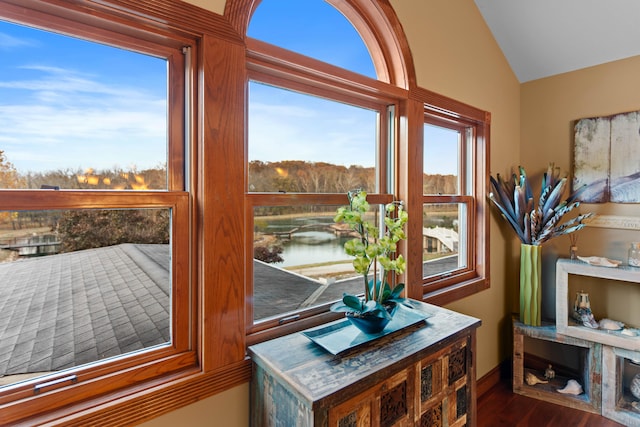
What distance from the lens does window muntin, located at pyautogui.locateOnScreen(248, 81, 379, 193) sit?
1.52m

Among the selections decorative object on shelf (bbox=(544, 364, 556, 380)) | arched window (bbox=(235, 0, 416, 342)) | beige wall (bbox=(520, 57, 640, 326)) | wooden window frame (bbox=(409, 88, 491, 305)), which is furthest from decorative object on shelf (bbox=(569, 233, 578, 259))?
arched window (bbox=(235, 0, 416, 342))

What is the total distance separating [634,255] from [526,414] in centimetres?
142

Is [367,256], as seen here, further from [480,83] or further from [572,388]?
[572,388]

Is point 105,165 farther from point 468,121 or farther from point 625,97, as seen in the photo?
point 625,97

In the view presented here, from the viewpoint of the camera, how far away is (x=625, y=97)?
2.49 meters

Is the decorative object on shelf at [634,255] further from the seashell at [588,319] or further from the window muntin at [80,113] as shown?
the window muntin at [80,113]

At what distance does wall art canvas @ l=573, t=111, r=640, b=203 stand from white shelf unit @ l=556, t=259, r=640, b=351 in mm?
587

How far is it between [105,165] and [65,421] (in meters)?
0.82

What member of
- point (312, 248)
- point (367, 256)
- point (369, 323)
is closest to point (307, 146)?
point (312, 248)

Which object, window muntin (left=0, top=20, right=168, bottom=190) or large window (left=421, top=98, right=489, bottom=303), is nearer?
window muntin (left=0, top=20, right=168, bottom=190)

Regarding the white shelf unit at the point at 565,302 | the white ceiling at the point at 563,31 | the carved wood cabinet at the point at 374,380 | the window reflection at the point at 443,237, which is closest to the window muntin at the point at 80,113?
the carved wood cabinet at the point at 374,380

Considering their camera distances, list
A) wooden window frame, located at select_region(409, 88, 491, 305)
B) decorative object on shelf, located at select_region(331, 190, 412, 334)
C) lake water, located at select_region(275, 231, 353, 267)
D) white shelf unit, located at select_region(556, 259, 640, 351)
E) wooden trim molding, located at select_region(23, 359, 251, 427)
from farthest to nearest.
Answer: white shelf unit, located at select_region(556, 259, 640, 351) → wooden window frame, located at select_region(409, 88, 491, 305) → lake water, located at select_region(275, 231, 353, 267) → decorative object on shelf, located at select_region(331, 190, 412, 334) → wooden trim molding, located at select_region(23, 359, 251, 427)

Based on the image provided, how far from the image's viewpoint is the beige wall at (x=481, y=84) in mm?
2123

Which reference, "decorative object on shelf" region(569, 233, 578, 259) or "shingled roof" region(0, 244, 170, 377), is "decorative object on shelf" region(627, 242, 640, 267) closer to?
"decorative object on shelf" region(569, 233, 578, 259)
